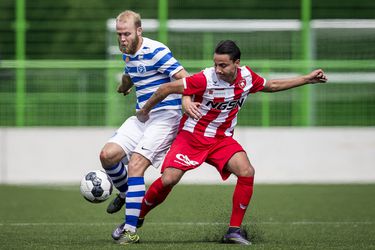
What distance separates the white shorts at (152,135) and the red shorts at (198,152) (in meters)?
0.11

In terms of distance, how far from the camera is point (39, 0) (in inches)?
773

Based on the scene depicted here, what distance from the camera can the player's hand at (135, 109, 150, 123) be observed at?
851cm

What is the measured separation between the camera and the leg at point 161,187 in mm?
8453

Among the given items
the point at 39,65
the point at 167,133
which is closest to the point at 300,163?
the point at 39,65

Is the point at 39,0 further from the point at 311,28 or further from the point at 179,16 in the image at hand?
the point at 311,28

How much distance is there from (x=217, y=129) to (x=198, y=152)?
254 mm

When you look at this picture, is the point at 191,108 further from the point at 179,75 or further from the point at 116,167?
the point at 116,167

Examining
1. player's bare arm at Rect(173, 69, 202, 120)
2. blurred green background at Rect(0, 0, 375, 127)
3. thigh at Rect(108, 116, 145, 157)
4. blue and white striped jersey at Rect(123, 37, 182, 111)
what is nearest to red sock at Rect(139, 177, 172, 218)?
thigh at Rect(108, 116, 145, 157)

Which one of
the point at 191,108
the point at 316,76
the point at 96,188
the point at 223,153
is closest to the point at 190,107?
the point at 191,108

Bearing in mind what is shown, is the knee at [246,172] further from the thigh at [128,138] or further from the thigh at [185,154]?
the thigh at [128,138]

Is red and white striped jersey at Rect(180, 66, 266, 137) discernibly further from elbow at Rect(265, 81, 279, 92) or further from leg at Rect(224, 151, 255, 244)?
leg at Rect(224, 151, 255, 244)

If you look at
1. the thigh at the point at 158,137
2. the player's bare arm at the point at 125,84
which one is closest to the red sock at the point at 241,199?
the thigh at the point at 158,137

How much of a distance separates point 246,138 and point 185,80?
319 inches

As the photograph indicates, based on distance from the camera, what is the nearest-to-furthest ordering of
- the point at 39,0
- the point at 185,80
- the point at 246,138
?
the point at 185,80 < the point at 246,138 < the point at 39,0
